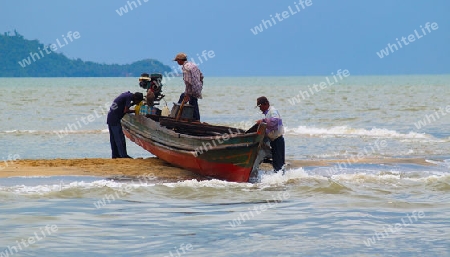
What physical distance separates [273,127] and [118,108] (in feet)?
13.3

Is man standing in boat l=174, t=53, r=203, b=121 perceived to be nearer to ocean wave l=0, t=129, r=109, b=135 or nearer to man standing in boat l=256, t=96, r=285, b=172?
man standing in boat l=256, t=96, r=285, b=172

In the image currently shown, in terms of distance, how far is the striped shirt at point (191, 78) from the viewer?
16.2 metres

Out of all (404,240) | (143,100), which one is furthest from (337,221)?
(143,100)

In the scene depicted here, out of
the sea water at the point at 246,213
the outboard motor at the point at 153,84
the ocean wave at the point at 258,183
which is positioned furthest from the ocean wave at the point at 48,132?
the ocean wave at the point at 258,183

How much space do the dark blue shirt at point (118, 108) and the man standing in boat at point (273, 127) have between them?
3.61 meters

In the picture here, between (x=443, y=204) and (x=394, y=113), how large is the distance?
29.2 metres

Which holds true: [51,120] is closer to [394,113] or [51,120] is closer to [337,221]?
[394,113]

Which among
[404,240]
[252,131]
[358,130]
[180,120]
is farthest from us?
[358,130]

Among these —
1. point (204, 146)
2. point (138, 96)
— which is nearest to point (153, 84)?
point (138, 96)

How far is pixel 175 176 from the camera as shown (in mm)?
14703

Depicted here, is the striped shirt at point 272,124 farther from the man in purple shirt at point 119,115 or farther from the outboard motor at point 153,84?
the outboard motor at point 153,84

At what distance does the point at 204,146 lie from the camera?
14.0 metres

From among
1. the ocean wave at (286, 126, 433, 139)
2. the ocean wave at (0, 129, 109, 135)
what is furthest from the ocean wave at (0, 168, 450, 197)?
the ocean wave at (0, 129, 109, 135)

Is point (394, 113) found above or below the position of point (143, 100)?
below
